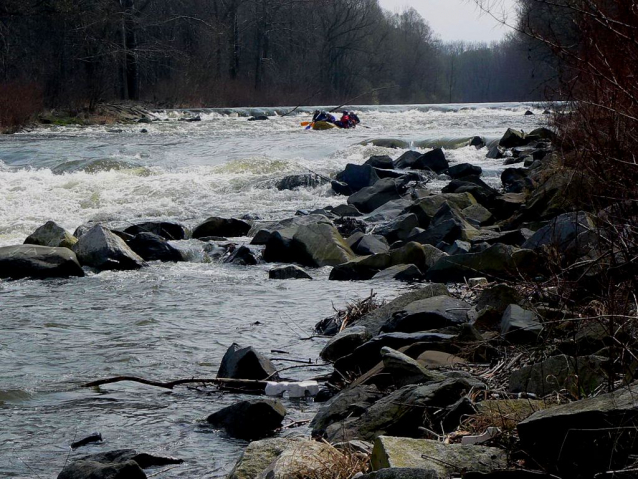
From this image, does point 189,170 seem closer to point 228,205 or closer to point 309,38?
point 228,205

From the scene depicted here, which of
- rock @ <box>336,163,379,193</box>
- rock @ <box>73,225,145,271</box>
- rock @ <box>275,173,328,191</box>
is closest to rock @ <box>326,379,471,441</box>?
rock @ <box>73,225,145,271</box>

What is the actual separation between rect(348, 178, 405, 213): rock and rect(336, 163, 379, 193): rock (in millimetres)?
982

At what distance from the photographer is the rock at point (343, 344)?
16.0 feet

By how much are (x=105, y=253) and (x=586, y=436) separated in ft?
21.6

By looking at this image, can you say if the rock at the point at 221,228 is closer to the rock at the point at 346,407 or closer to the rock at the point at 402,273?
the rock at the point at 402,273

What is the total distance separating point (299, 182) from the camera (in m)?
13.4

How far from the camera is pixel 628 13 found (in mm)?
3025

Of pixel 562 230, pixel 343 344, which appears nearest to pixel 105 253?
pixel 343 344

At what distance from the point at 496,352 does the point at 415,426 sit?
1033 mm

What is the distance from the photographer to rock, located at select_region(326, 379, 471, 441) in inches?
123

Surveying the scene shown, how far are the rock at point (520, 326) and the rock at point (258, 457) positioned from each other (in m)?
1.26

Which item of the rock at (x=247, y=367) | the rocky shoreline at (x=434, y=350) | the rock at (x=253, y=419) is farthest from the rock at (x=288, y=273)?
the rock at (x=253, y=419)

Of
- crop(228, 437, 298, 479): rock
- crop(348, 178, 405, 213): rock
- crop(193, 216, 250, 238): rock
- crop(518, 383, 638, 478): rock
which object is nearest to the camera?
crop(518, 383, 638, 478): rock

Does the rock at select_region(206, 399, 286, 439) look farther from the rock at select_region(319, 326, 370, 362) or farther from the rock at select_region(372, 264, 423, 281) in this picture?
the rock at select_region(372, 264, 423, 281)
